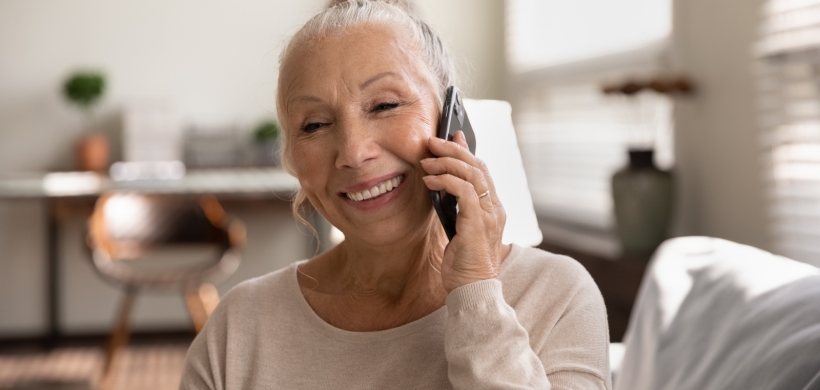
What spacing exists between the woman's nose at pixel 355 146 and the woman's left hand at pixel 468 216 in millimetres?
77

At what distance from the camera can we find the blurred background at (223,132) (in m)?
2.78

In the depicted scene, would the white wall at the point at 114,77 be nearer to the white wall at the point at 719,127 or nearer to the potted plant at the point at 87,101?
the potted plant at the point at 87,101

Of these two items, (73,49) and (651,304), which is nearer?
(651,304)

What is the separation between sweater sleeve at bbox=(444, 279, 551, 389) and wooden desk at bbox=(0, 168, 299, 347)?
311cm

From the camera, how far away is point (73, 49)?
472 centimetres

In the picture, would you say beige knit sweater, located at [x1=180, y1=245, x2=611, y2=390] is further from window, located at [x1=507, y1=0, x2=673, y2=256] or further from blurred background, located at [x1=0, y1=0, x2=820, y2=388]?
window, located at [x1=507, y1=0, x2=673, y2=256]

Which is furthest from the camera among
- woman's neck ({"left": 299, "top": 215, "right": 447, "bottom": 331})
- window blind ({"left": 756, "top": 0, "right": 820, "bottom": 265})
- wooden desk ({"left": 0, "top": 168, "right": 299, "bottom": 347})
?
wooden desk ({"left": 0, "top": 168, "right": 299, "bottom": 347})

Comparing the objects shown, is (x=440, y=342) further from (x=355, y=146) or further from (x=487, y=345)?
(x=355, y=146)

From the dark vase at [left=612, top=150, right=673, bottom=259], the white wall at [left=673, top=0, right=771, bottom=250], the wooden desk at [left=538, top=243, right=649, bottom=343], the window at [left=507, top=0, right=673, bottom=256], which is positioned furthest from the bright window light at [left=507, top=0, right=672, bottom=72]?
the wooden desk at [left=538, top=243, right=649, bottom=343]

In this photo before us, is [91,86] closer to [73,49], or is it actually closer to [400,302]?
[73,49]

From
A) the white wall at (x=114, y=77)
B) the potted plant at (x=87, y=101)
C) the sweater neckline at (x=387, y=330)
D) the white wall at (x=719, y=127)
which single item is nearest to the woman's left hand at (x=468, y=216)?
the sweater neckline at (x=387, y=330)

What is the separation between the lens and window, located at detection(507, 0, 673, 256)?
3025 millimetres

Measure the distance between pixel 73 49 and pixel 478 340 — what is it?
14.4ft

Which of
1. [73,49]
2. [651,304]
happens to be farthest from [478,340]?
[73,49]
